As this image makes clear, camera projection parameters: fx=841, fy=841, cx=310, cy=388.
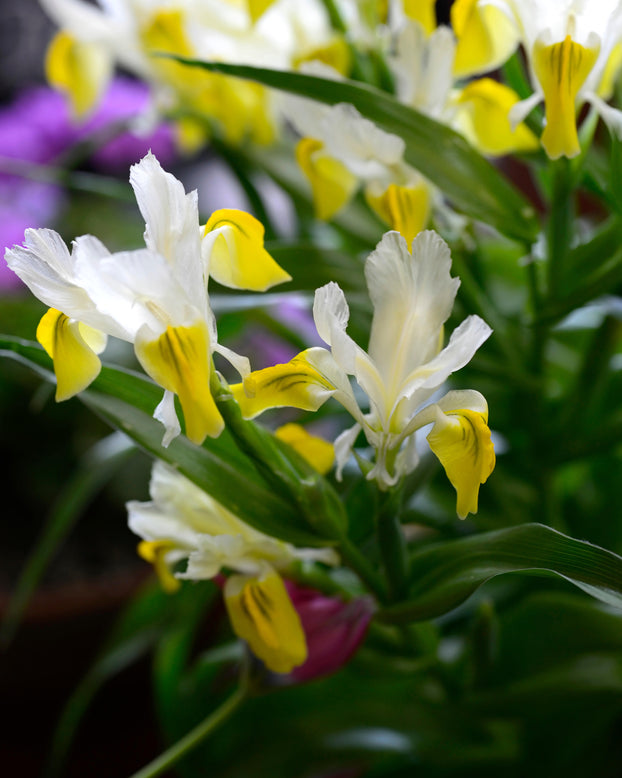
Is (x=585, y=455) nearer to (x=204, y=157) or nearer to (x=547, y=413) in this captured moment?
(x=547, y=413)

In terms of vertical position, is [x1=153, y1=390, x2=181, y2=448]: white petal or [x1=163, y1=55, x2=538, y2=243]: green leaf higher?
[x1=163, y1=55, x2=538, y2=243]: green leaf

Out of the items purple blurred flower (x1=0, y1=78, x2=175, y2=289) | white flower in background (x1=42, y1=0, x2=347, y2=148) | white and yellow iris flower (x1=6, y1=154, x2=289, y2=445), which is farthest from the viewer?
purple blurred flower (x1=0, y1=78, x2=175, y2=289)

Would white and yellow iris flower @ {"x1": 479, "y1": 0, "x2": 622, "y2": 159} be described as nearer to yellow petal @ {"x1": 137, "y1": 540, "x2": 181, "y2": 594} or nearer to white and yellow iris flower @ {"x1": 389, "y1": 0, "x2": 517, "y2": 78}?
white and yellow iris flower @ {"x1": 389, "y1": 0, "x2": 517, "y2": 78}

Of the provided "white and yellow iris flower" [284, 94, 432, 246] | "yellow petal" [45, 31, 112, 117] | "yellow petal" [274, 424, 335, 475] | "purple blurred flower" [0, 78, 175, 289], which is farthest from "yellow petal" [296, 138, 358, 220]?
"purple blurred flower" [0, 78, 175, 289]

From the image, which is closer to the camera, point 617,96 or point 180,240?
point 180,240

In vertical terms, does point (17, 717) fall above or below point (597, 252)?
below

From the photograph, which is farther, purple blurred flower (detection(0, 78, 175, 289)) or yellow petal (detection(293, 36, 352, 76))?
purple blurred flower (detection(0, 78, 175, 289))

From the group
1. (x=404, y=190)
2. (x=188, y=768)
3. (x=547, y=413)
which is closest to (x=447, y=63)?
(x=404, y=190)

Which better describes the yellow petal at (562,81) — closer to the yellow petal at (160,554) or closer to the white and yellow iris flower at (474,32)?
the white and yellow iris flower at (474,32)

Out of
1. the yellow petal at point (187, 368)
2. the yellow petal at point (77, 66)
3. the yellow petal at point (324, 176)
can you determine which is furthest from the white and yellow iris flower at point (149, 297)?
the yellow petal at point (77, 66)
